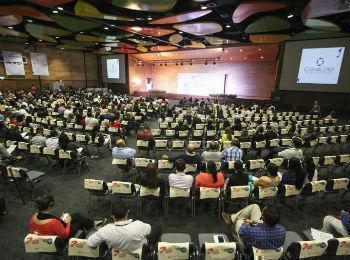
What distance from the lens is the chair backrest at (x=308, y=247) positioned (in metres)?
2.69

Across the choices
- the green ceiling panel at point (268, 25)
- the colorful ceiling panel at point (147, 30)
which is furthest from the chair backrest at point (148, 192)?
the colorful ceiling panel at point (147, 30)

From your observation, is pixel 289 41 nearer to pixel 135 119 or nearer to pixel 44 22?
pixel 135 119

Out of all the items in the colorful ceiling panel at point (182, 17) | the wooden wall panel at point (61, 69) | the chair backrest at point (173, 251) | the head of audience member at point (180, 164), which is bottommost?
the chair backrest at point (173, 251)

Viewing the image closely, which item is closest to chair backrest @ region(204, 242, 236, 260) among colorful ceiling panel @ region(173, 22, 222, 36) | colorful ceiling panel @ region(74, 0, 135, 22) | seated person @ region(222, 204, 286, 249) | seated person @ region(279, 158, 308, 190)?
seated person @ region(222, 204, 286, 249)

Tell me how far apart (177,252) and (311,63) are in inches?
670

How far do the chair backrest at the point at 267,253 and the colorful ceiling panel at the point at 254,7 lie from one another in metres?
8.82

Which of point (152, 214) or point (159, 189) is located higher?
point (159, 189)

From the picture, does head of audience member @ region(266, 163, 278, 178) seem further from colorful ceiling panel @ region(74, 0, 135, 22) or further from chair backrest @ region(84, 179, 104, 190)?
colorful ceiling panel @ region(74, 0, 135, 22)

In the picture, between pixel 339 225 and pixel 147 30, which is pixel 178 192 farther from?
pixel 147 30

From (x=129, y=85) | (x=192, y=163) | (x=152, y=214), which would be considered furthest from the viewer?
(x=129, y=85)

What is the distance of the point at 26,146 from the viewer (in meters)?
6.90

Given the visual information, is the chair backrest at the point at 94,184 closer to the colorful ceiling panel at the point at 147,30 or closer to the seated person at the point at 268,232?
the seated person at the point at 268,232

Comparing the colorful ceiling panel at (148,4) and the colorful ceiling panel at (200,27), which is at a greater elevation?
the colorful ceiling panel at (200,27)

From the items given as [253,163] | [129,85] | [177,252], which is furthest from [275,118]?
[129,85]
